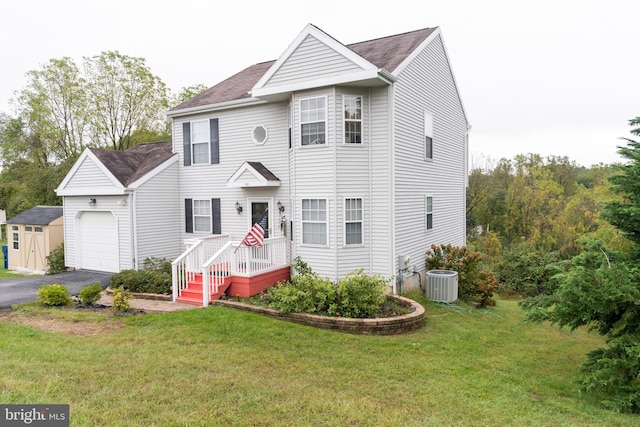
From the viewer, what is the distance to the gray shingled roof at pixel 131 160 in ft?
44.3

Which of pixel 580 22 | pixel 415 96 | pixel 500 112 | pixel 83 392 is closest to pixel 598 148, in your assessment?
pixel 500 112

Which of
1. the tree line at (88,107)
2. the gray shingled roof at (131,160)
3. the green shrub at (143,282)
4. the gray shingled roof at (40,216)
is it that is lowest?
the green shrub at (143,282)

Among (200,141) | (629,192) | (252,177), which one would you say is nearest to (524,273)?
(629,192)

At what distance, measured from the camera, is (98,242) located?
14.0 metres

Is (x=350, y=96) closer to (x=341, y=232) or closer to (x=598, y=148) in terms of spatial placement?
(x=341, y=232)

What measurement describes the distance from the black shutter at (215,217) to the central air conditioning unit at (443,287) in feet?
25.1

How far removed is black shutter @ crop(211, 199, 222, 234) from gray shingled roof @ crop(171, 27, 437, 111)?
3.64 meters

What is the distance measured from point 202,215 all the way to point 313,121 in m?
6.11

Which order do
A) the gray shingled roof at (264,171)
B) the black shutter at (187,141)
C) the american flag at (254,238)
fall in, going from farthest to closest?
the black shutter at (187,141)
the gray shingled roof at (264,171)
the american flag at (254,238)

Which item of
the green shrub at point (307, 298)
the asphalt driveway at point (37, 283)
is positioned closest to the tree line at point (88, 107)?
the asphalt driveway at point (37, 283)

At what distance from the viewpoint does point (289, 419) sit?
4.32 metres

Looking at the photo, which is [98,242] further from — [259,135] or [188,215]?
[259,135]

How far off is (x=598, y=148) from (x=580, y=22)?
28939mm

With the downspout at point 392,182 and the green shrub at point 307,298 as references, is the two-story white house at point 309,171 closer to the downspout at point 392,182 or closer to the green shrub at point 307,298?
the downspout at point 392,182
